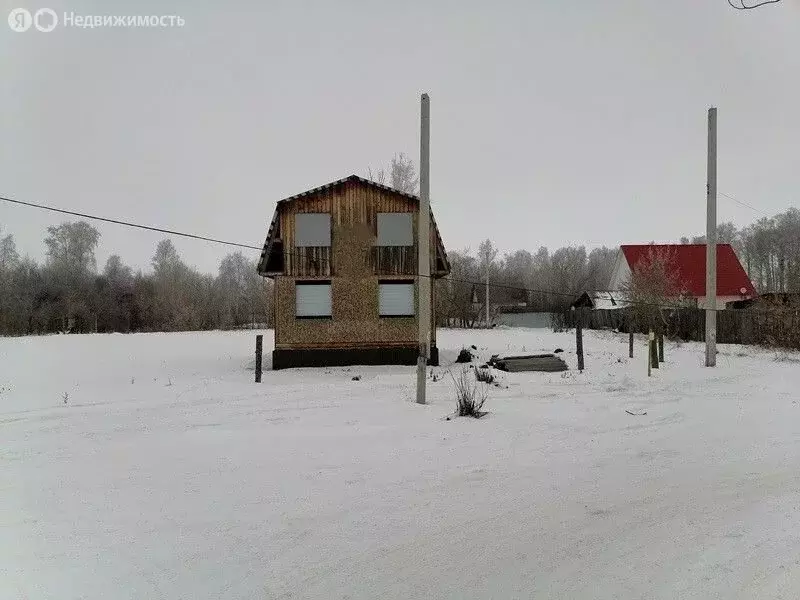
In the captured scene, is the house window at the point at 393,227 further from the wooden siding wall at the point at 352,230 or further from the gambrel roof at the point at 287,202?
the gambrel roof at the point at 287,202

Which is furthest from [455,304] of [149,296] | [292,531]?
[292,531]

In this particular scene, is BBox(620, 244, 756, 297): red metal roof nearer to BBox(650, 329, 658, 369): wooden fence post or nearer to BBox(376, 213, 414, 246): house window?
BBox(650, 329, 658, 369): wooden fence post

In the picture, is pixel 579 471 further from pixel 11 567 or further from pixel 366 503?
pixel 11 567

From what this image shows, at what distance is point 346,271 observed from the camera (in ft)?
58.1

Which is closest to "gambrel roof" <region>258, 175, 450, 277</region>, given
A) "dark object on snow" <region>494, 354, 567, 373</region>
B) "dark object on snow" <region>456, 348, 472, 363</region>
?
"dark object on snow" <region>456, 348, 472, 363</region>

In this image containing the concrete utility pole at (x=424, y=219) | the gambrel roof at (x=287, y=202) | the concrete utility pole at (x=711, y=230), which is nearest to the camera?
the concrete utility pole at (x=424, y=219)

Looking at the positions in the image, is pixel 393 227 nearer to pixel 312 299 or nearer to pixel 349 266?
pixel 349 266

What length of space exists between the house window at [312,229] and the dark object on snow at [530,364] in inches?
280

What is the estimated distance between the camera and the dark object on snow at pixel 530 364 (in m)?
15.3

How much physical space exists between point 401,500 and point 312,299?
44.8ft

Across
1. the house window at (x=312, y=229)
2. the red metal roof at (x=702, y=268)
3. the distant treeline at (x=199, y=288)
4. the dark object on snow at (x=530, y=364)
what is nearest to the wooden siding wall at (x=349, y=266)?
the house window at (x=312, y=229)

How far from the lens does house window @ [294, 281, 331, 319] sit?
697 inches

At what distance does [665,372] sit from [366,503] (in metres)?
12.5

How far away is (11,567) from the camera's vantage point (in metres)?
3.34
